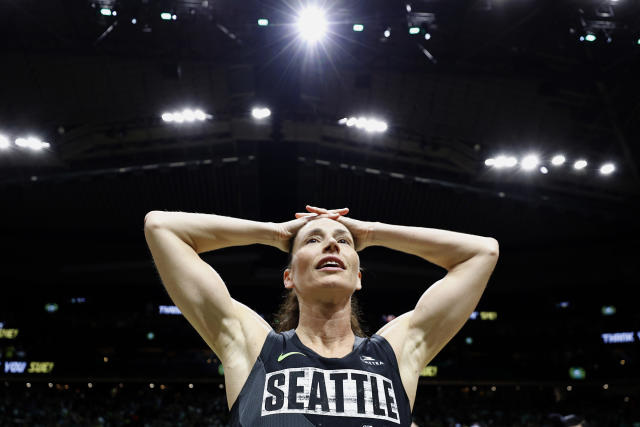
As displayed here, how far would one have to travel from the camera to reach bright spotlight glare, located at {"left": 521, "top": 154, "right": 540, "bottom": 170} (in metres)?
13.6

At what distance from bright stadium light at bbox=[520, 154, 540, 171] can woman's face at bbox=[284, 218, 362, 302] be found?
12.7 m

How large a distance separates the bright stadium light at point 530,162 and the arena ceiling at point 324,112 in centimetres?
31

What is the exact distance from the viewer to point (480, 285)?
2.27 metres

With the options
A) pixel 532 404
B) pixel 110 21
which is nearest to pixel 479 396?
pixel 532 404

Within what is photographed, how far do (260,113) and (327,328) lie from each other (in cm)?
1106

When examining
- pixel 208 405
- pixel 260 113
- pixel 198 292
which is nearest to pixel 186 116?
pixel 260 113

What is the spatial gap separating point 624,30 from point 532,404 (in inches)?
661

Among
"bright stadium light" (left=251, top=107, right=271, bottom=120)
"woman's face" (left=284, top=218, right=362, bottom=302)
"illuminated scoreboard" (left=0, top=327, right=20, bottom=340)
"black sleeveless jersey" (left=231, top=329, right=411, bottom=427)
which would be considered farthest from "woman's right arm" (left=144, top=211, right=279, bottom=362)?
"illuminated scoreboard" (left=0, top=327, right=20, bottom=340)

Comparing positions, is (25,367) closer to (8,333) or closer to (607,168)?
(8,333)

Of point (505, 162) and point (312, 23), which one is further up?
point (505, 162)

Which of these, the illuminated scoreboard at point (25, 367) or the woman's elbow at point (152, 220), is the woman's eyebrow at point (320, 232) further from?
the illuminated scoreboard at point (25, 367)

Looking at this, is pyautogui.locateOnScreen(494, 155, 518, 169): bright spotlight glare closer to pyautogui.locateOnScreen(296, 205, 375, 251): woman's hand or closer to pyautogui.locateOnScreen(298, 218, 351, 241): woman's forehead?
pyautogui.locateOnScreen(296, 205, 375, 251): woman's hand

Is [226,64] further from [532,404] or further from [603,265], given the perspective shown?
[532,404]

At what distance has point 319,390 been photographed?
72.2 inches
